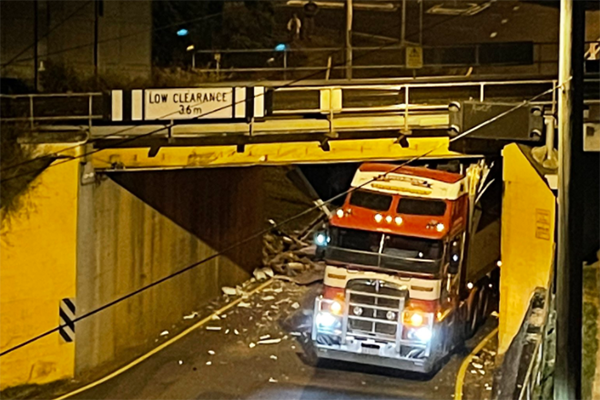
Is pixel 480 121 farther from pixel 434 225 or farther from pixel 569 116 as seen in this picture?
pixel 569 116

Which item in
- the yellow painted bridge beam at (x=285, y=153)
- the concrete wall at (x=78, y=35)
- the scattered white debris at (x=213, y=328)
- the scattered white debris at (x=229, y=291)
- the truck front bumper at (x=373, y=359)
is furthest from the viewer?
the concrete wall at (x=78, y=35)

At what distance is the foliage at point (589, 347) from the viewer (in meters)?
14.7

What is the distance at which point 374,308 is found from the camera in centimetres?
1761

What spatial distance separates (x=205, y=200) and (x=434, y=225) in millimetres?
7692

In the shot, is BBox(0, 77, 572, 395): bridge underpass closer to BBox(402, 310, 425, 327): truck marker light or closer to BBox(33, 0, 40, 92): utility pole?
BBox(402, 310, 425, 327): truck marker light

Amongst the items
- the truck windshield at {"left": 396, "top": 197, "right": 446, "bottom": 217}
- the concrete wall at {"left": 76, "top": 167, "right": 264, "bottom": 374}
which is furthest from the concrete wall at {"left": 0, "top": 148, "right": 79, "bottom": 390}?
the truck windshield at {"left": 396, "top": 197, "right": 446, "bottom": 217}

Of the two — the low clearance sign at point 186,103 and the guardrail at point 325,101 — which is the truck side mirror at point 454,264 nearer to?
the guardrail at point 325,101

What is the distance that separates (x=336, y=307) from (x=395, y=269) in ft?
4.39

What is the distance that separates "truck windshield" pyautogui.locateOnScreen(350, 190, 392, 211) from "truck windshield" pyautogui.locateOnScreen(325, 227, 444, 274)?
0.60 meters

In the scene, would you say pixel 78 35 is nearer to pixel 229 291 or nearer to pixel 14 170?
pixel 229 291

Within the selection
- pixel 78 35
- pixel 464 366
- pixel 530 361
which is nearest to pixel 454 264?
pixel 464 366

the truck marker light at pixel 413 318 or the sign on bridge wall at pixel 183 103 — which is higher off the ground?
the sign on bridge wall at pixel 183 103

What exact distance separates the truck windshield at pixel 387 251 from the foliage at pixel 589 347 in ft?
9.84

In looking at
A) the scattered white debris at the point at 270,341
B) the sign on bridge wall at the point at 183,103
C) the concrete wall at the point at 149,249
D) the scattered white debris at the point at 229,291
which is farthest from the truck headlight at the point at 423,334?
the scattered white debris at the point at 229,291
